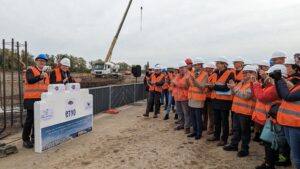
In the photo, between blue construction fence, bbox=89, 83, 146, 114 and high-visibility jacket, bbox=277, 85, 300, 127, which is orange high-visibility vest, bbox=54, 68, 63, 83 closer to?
blue construction fence, bbox=89, 83, 146, 114

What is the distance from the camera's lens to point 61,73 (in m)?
5.80

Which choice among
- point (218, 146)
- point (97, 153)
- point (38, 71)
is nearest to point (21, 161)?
point (97, 153)

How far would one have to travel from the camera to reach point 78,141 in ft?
18.5

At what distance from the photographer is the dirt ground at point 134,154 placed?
4.23 metres

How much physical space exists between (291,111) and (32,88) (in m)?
4.85

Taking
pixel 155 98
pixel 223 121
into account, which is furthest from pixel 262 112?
pixel 155 98

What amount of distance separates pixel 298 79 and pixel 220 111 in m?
2.27

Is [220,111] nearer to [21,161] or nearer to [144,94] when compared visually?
[21,161]

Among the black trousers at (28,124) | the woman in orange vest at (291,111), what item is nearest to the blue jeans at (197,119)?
the woman in orange vest at (291,111)

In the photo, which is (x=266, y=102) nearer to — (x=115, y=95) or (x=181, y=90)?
(x=181, y=90)

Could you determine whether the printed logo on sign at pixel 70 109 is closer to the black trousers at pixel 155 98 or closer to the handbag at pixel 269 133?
the black trousers at pixel 155 98

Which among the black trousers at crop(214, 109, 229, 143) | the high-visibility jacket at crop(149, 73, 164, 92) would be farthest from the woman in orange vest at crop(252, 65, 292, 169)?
the high-visibility jacket at crop(149, 73, 164, 92)

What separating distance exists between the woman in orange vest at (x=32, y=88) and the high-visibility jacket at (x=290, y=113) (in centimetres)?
449

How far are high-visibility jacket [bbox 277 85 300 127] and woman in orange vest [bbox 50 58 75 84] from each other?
4.69 metres
